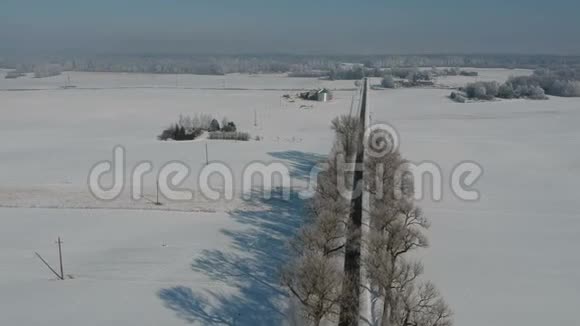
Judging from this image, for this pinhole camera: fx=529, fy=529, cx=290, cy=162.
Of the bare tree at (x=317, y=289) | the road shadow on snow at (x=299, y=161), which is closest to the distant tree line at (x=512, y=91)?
the road shadow on snow at (x=299, y=161)

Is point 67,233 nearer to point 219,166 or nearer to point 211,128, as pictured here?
point 219,166

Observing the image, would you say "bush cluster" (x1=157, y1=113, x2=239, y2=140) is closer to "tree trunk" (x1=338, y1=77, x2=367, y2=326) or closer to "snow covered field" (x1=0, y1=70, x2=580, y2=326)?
"snow covered field" (x1=0, y1=70, x2=580, y2=326)

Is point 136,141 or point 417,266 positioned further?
point 136,141

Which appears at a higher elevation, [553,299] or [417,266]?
[417,266]

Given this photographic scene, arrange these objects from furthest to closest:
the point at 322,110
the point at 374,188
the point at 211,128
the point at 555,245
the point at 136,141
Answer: the point at 322,110, the point at 211,128, the point at 136,141, the point at 374,188, the point at 555,245

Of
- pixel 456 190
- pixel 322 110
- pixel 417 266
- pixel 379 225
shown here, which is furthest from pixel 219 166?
pixel 322 110

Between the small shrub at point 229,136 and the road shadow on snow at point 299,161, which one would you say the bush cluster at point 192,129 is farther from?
the road shadow on snow at point 299,161

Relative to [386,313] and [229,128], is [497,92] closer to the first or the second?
[229,128]
